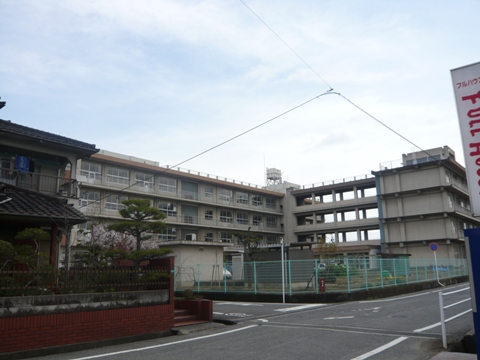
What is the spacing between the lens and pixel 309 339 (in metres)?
9.23

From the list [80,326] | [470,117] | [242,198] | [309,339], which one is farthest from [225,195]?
[470,117]

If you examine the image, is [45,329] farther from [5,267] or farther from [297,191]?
[297,191]

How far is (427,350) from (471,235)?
3.25 metres

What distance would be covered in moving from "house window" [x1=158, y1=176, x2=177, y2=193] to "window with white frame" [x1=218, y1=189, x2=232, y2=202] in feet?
23.7

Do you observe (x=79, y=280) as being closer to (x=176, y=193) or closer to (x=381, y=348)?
(x=381, y=348)

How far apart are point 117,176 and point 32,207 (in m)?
30.5

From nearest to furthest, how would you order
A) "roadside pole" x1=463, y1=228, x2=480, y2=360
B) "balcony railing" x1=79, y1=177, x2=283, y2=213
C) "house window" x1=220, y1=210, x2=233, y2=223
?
"roadside pole" x1=463, y1=228, x2=480, y2=360, "balcony railing" x1=79, y1=177, x2=283, y2=213, "house window" x1=220, y1=210, x2=233, y2=223

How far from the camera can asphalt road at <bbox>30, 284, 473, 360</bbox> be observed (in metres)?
7.92

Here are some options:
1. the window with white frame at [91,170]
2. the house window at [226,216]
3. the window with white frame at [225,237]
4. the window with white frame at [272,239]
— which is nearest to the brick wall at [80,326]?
the window with white frame at [91,170]

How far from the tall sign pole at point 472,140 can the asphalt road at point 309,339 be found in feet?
8.21

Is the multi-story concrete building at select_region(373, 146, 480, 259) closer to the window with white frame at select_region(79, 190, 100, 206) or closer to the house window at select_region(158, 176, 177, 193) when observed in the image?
the house window at select_region(158, 176, 177, 193)

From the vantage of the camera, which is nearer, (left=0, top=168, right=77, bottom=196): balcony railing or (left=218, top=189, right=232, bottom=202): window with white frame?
(left=0, top=168, right=77, bottom=196): balcony railing

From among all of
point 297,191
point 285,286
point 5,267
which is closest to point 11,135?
point 5,267

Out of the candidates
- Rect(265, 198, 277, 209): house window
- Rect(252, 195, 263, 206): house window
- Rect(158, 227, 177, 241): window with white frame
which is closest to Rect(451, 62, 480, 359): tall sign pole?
Rect(158, 227, 177, 241): window with white frame
